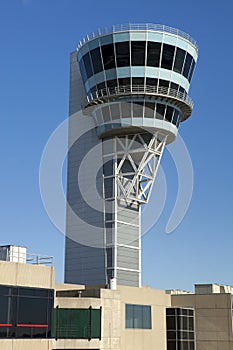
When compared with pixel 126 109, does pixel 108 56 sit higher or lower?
higher

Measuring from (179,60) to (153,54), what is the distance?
3255 mm

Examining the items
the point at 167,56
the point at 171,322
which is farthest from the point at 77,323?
the point at 167,56

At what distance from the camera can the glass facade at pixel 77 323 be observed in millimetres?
38875

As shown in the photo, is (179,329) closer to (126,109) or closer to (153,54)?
(126,109)

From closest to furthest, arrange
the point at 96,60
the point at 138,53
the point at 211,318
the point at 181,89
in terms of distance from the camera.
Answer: the point at 211,318 < the point at 138,53 < the point at 96,60 < the point at 181,89

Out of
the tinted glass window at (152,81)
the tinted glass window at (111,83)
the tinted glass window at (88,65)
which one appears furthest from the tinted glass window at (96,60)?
the tinted glass window at (152,81)

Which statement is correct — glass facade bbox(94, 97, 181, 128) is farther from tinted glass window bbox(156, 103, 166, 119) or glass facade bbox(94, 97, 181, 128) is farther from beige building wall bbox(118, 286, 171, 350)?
beige building wall bbox(118, 286, 171, 350)

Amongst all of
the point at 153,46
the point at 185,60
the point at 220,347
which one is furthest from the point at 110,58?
the point at 220,347

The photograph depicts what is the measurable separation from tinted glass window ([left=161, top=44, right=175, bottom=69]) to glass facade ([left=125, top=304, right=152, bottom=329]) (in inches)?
971

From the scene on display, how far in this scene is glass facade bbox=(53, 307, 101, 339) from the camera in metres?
38.9

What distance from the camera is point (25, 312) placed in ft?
116

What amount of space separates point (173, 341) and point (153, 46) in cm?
2988

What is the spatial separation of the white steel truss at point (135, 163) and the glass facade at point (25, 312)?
2200 cm

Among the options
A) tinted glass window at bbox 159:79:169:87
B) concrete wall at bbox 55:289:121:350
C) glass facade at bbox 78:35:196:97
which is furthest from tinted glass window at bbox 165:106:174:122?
concrete wall at bbox 55:289:121:350
